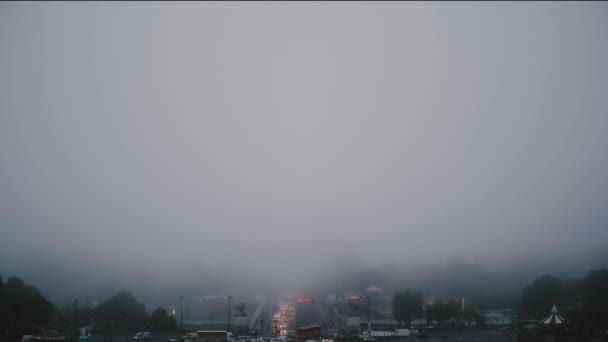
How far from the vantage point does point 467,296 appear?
138875mm

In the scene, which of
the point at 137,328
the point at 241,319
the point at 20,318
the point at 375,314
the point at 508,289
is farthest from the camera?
the point at 508,289

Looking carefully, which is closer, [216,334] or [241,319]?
[216,334]

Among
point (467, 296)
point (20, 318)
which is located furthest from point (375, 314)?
point (20, 318)

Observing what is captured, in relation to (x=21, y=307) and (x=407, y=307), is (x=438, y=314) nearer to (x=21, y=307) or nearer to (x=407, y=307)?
(x=407, y=307)

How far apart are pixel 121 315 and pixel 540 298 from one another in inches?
3235

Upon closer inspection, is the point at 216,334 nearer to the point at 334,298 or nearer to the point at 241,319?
the point at 241,319

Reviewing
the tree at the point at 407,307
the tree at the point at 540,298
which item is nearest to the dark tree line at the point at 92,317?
the tree at the point at 407,307

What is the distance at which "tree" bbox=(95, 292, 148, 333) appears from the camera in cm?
7994

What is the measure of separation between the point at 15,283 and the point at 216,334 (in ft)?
189

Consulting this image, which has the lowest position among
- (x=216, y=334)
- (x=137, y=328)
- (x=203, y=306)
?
(x=203, y=306)

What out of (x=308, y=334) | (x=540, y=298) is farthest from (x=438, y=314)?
(x=308, y=334)

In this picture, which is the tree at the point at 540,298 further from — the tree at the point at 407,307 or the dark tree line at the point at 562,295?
the tree at the point at 407,307

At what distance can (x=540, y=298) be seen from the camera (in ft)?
270

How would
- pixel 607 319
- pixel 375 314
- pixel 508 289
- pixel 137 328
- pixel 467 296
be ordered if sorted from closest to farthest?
pixel 607 319 < pixel 137 328 < pixel 375 314 < pixel 467 296 < pixel 508 289
